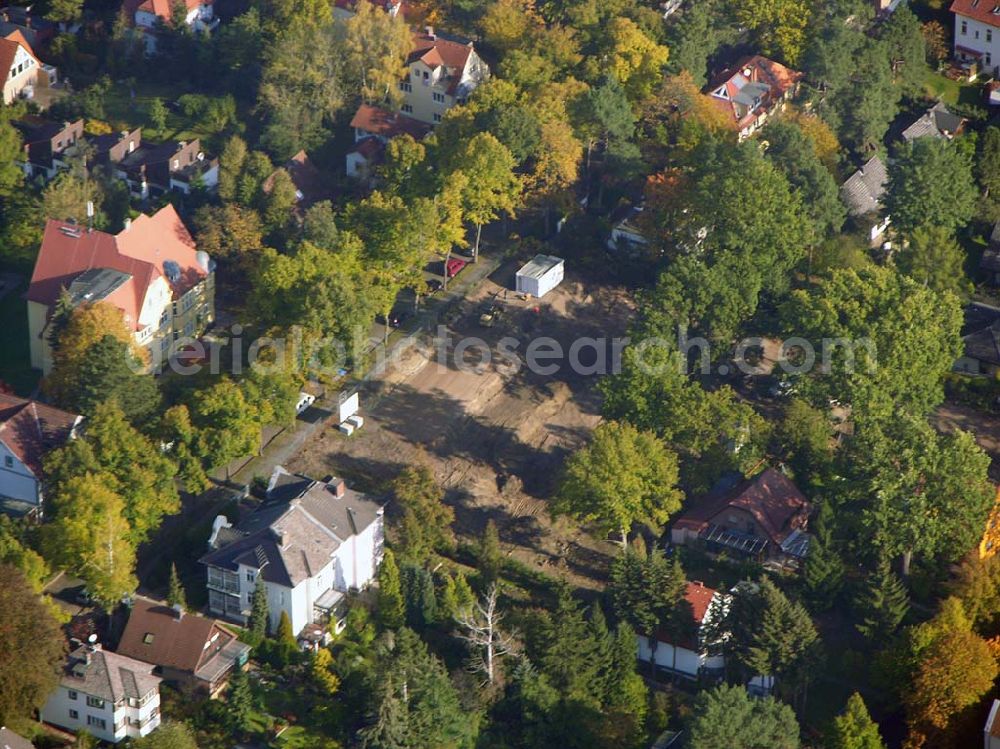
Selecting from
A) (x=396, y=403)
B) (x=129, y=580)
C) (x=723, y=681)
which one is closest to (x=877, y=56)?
(x=396, y=403)

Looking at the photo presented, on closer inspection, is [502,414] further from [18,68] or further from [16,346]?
[18,68]

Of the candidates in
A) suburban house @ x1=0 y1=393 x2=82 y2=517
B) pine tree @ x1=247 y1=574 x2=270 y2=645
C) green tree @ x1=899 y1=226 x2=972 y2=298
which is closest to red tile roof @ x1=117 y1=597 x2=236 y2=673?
pine tree @ x1=247 y1=574 x2=270 y2=645

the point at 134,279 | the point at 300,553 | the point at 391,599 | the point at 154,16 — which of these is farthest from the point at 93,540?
the point at 154,16

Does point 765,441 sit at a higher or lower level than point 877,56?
lower

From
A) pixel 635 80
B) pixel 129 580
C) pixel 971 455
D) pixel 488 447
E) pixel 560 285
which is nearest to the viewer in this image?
pixel 129 580

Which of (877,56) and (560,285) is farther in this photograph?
(877,56)

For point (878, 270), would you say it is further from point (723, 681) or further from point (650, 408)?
point (723, 681)

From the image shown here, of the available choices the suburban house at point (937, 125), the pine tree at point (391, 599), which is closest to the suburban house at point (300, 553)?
the pine tree at point (391, 599)
